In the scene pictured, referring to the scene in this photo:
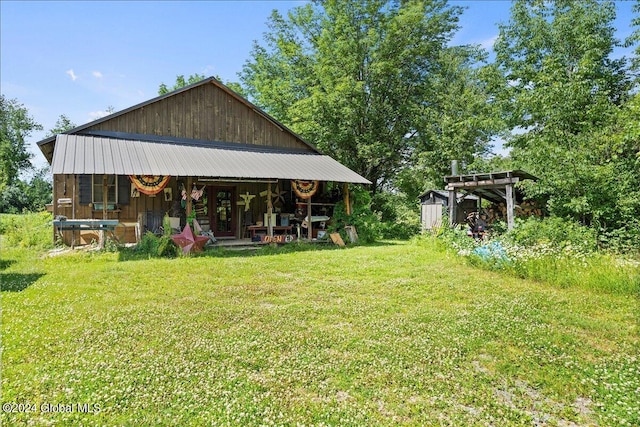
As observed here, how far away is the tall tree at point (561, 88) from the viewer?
1038cm

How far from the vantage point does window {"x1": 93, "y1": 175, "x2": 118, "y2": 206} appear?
1143 cm

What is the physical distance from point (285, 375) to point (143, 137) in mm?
11539

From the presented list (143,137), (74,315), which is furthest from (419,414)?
(143,137)

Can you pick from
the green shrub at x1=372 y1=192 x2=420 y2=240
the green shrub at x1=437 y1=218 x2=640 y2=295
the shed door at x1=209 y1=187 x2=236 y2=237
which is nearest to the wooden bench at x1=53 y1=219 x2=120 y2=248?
the shed door at x1=209 y1=187 x2=236 y2=237

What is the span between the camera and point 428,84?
862 inches

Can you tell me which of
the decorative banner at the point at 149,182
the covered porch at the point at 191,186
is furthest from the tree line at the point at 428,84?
the decorative banner at the point at 149,182

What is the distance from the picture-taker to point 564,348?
3.86m

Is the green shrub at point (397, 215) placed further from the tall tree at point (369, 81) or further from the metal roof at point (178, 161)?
the metal roof at point (178, 161)

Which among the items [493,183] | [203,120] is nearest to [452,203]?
[493,183]

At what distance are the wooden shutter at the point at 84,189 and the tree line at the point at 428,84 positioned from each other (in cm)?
1023

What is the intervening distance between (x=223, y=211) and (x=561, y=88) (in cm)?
1233

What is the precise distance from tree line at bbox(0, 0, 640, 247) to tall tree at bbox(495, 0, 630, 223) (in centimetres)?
5

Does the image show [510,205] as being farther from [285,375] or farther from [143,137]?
[143,137]

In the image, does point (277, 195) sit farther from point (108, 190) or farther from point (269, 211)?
point (108, 190)
